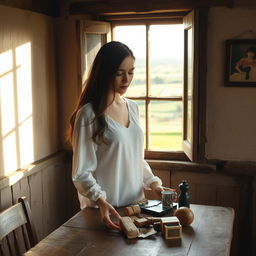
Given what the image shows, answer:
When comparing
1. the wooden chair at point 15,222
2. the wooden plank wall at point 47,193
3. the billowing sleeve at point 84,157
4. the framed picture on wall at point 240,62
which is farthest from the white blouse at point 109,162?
the framed picture on wall at point 240,62

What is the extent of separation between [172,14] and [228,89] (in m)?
0.67

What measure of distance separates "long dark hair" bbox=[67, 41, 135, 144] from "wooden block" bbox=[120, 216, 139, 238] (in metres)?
0.42

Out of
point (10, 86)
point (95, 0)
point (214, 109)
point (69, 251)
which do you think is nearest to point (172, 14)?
point (95, 0)

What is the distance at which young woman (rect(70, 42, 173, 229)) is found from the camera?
1.94 m

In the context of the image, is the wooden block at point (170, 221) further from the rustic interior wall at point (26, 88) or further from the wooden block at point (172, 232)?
the rustic interior wall at point (26, 88)

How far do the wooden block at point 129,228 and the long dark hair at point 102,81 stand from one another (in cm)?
42

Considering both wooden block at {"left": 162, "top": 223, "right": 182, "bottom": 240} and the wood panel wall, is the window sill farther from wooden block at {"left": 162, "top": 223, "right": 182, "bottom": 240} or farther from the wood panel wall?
wooden block at {"left": 162, "top": 223, "right": 182, "bottom": 240}

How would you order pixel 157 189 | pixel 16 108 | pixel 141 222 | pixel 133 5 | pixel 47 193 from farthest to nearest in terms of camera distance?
pixel 47 193
pixel 133 5
pixel 16 108
pixel 157 189
pixel 141 222

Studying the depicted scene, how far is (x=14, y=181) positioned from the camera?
2438 millimetres

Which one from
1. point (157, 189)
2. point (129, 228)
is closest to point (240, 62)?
point (157, 189)

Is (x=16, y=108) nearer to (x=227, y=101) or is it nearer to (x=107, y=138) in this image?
(x=107, y=138)

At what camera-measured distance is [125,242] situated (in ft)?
5.47

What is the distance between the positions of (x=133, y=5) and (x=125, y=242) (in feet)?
5.57

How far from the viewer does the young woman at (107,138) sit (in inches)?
76.3
